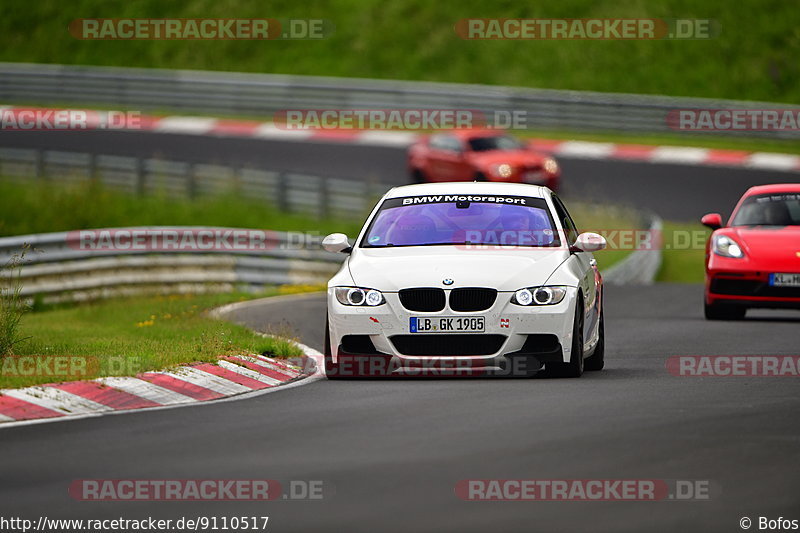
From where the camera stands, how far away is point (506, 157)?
31.9 meters

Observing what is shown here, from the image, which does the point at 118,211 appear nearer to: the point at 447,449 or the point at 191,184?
the point at 191,184

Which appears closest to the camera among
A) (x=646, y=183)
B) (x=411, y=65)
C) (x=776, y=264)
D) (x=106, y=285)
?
(x=776, y=264)

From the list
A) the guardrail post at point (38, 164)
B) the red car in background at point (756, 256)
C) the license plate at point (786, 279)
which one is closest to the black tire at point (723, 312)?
the red car in background at point (756, 256)

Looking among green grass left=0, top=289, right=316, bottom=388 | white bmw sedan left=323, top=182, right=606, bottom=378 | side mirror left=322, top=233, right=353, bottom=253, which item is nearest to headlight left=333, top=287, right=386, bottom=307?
white bmw sedan left=323, top=182, right=606, bottom=378

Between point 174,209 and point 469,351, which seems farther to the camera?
point 174,209

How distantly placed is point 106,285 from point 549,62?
25.9 m

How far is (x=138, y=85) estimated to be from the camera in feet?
147

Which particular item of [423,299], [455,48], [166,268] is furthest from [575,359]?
[455,48]

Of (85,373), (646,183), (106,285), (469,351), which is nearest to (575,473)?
(469,351)

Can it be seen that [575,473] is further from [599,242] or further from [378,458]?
[599,242]

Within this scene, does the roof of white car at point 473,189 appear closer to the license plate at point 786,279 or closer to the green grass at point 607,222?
the license plate at point 786,279

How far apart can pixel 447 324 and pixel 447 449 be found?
10.4 ft

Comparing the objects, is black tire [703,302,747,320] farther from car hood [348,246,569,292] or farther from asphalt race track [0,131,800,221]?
asphalt race track [0,131,800,221]

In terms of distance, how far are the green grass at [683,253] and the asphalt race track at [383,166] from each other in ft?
3.42
